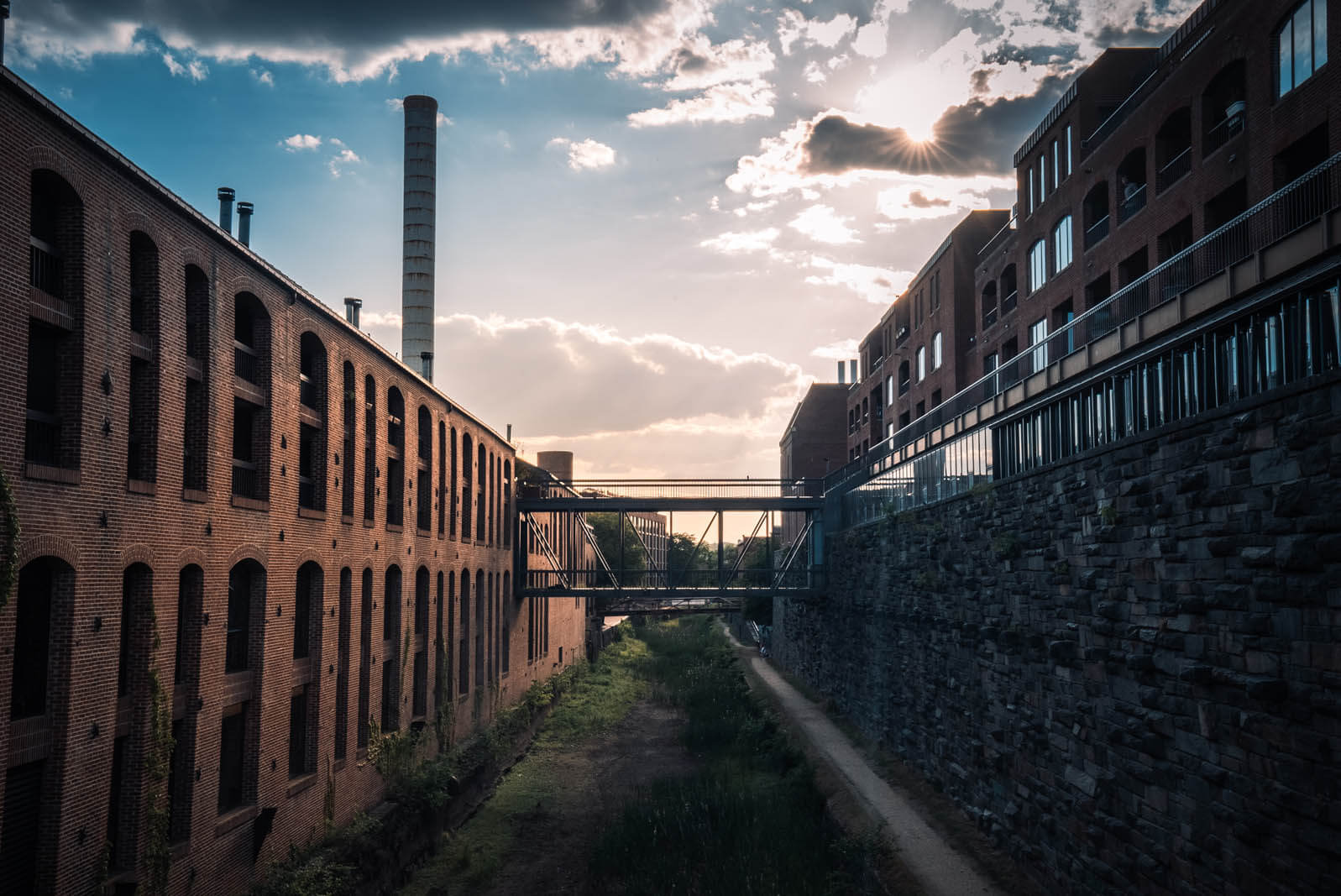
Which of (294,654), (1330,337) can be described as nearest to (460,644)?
(294,654)

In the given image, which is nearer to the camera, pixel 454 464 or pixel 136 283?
pixel 136 283

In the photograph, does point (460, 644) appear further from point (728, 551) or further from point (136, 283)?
point (728, 551)

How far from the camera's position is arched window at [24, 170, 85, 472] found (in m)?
10.2

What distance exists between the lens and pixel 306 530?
16.2m

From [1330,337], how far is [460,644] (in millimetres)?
22274

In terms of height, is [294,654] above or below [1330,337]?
below

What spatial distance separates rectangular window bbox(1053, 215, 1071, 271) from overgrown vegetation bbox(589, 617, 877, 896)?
1564 cm

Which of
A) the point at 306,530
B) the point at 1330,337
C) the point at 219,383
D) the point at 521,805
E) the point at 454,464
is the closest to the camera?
the point at 1330,337

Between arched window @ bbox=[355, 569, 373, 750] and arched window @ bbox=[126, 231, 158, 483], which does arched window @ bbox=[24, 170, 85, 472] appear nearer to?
arched window @ bbox=[126, 231, 158, 483]

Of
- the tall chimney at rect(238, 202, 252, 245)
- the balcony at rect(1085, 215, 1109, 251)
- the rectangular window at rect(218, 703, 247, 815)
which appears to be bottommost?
the rectangular window at rect(218, 703, 247, 815)

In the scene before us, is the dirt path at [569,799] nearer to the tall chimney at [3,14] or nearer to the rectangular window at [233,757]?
the rectangular window at [233,757]

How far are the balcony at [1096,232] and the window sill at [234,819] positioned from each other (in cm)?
2283

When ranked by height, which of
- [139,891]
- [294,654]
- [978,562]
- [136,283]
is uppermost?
[136,283]

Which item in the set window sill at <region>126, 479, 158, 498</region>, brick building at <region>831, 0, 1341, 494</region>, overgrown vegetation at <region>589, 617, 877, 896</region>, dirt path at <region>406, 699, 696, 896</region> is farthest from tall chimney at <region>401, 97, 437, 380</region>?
window sill at <region>126, 479, 158, 498</region>
